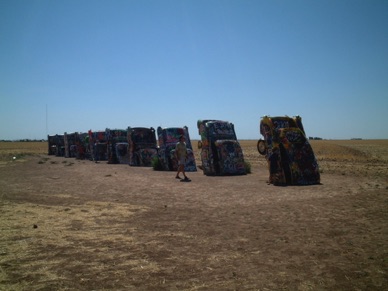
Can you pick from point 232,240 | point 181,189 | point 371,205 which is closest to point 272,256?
point 232,240

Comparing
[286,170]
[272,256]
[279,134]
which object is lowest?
[272,256]

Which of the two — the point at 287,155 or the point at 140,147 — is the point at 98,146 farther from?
the point at 287,155

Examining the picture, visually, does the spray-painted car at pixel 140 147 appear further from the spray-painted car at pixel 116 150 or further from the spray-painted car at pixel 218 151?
the spray-painted car at pixel 218 151

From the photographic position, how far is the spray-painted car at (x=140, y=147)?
75.8 ft

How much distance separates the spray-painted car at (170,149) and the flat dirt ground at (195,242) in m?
9.49

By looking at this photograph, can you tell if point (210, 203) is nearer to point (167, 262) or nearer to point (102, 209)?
point (102, 209)

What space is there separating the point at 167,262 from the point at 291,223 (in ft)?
10.4

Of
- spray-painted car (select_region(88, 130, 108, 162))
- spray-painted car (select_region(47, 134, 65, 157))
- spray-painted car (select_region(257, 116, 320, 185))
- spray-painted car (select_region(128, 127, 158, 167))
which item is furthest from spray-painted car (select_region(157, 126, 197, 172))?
spray-painted car (select_region(47, 134, 65, 157))

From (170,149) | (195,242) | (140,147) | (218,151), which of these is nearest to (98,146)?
(140,147)

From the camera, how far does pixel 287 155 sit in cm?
1298

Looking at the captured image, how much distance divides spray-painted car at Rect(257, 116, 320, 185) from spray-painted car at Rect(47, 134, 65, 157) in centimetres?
3383

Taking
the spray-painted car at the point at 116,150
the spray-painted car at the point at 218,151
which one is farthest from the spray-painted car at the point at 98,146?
the spray-painted car at the point at 218,151

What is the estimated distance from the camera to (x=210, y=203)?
29.6ft

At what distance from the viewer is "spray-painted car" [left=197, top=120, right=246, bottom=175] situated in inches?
666
